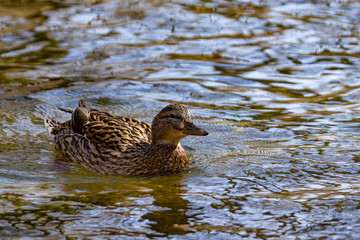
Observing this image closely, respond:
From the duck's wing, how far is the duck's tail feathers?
3.23 feet

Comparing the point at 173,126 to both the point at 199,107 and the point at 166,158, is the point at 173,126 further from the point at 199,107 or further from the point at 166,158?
the point at 199,107

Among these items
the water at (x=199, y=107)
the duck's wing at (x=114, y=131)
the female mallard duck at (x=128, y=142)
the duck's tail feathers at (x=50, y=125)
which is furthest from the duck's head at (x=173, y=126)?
the duck's tail feathers at (x=50, y=125)

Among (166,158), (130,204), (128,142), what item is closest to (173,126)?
(166,158)

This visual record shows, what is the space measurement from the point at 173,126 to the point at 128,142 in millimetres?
854

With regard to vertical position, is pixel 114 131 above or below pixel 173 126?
below

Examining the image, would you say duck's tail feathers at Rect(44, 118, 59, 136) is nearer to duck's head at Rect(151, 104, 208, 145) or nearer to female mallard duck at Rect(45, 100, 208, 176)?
female mallard duck at Rect(45, 100, 208, 176)

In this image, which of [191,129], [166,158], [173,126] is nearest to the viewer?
[191,129]

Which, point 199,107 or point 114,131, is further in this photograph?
point 199,107

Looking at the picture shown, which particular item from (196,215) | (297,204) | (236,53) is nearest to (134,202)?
(196,215)

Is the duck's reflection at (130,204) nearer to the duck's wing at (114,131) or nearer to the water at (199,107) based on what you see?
the water at (199,107)

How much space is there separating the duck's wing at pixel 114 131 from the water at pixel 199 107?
0.53m

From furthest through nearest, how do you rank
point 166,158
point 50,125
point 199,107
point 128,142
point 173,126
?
point 199,107 → point 50,125 → point 128,142 → point 166,158 → point 173,126

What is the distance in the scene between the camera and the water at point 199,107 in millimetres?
6414

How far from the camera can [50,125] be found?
9.71 meters
